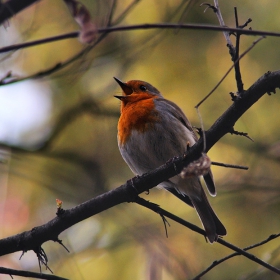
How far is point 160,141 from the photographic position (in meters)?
4.49

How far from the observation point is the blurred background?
5.60 meters

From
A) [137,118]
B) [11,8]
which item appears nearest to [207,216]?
[137,118]

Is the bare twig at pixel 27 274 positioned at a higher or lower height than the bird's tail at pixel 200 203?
lower

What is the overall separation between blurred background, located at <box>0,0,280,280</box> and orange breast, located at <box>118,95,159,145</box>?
88cm

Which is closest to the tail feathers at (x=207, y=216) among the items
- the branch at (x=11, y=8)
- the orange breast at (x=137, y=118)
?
the orange breast at (x=137, y=118)

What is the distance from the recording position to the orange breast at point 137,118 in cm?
457

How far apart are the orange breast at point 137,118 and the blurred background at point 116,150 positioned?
34.8 inches

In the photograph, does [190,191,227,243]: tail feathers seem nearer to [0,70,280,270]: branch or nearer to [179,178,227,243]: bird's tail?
[179,178,227,243]: bird's tail

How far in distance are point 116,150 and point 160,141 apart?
1971 mm

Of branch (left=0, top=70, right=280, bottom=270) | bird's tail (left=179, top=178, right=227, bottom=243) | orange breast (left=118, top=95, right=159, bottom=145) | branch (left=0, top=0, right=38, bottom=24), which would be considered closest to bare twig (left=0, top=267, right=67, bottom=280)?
branch (left=0, top=70, right=280, bottom=270)

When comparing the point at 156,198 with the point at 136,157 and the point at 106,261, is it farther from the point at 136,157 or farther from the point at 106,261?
the point at 136,157

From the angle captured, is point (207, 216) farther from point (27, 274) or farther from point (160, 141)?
point (27, 274)

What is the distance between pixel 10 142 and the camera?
5.56 m

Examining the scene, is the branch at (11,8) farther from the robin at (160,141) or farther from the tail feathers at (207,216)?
the tail feathers at (207,216)
